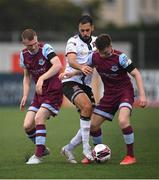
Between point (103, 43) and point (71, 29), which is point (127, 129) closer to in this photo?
point (103, 43)

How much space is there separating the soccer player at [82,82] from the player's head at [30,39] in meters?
0.54

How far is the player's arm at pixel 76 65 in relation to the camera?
12469 millimetres

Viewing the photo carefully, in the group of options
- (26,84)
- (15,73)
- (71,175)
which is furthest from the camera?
(15,73)

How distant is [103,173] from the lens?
11.4 meters

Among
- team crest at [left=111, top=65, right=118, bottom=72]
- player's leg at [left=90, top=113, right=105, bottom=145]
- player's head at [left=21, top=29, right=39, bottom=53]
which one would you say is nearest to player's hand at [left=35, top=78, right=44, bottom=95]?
player's head at [left=21, top=29, right=39, bottom=53]

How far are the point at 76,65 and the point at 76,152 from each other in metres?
2.45

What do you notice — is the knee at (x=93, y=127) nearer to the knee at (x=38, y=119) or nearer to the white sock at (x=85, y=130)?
the white sock at (x=85, y=130)

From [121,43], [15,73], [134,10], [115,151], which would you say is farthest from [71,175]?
[134,10]

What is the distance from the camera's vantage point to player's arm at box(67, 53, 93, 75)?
40.9ft

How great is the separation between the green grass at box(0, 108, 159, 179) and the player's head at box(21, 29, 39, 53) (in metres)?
1.74

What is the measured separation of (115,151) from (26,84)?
7.63 feet

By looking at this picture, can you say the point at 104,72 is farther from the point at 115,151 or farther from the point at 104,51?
the point at 115,151

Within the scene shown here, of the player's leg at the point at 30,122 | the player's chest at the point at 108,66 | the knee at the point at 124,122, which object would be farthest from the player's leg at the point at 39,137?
the knee at the point at 124,122

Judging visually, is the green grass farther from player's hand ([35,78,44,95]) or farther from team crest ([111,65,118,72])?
team crest ([111,65,118,72])
